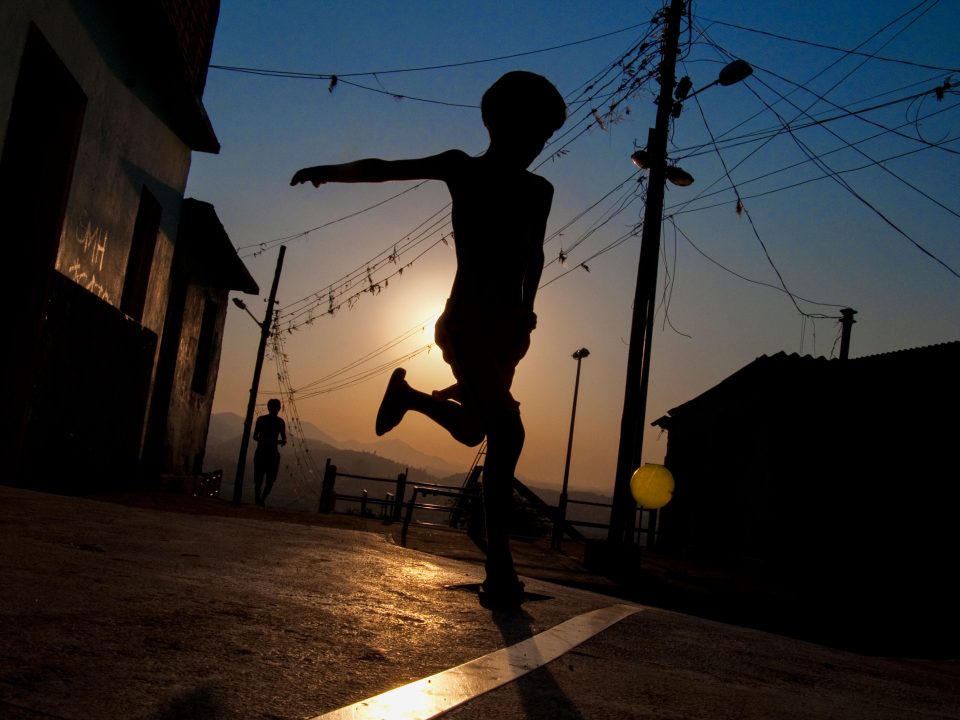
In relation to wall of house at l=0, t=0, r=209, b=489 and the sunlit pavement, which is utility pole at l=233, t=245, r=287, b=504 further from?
the sunlit pavement

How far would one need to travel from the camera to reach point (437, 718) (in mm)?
1218

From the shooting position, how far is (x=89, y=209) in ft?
24.9

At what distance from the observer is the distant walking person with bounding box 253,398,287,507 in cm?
1363

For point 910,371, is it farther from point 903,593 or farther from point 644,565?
point 644,565

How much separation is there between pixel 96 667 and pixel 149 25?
821 cm

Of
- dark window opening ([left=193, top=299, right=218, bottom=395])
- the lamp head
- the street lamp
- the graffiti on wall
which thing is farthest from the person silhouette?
dark window opening ([left=193, top=299, right=218, bottom=395])

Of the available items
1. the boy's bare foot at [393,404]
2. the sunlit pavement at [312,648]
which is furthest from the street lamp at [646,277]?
the sunlit pavement at [312,648]

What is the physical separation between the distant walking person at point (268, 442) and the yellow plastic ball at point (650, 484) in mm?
5873

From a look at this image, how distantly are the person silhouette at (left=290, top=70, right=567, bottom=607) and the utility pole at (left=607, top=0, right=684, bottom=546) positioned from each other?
27.5 feet

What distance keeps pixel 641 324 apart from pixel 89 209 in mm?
7338

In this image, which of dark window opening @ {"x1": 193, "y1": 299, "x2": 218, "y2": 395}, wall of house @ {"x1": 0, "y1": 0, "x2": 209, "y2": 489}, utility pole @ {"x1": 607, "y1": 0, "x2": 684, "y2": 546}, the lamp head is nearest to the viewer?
wall of house @ {"x1": 0, "y1": 0, "x2": 209, "y2": 489}

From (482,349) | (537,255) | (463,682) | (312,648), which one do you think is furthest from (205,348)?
(463,682)

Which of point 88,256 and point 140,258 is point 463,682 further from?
point 140,258

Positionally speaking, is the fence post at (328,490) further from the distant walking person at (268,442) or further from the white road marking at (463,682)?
the white road marking at (463,682)
